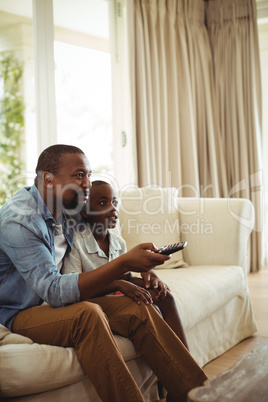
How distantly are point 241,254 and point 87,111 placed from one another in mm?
1708

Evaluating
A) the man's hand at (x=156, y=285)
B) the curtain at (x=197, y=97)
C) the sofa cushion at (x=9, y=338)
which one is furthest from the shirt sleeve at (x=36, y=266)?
the curtain at (x=197, y=97)

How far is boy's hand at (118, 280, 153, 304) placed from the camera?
5.85 ft

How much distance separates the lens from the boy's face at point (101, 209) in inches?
82.4

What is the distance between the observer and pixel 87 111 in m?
3.74

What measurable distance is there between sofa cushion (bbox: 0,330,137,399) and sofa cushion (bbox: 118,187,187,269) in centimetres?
124

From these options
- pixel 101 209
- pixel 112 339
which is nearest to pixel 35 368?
pixel 112 339

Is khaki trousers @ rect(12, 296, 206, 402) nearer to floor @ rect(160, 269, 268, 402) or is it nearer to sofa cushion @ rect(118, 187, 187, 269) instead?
floor @ rect(160, 269, 268, 402)

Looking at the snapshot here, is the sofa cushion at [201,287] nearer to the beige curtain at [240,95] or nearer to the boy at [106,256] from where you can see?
the boy at [106,256]

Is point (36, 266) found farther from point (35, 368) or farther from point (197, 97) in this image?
point (197, 97)

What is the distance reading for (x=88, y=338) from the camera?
1549 mm

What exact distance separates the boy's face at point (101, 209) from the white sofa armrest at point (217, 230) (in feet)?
2.91

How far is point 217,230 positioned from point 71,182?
52.0 inches

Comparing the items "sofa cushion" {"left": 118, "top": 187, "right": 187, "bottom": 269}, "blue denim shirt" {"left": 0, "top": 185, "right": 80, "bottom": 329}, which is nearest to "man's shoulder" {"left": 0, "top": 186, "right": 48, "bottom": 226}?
"blue denim shirt" {"left": 0, "top": 185, "right": 80, "bottom": 329}

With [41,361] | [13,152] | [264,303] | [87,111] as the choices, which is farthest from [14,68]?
[264,303]
